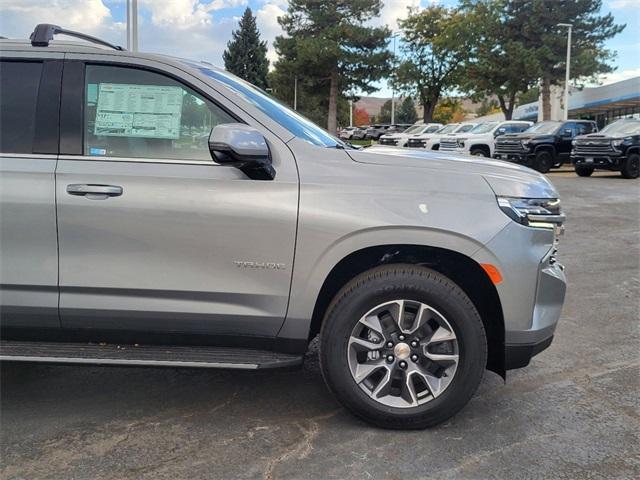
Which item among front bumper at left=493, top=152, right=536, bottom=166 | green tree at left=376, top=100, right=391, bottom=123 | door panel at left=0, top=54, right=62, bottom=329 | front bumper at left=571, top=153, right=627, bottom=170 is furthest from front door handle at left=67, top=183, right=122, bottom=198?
green tree at left=376, top=100, right=391, bottom=123

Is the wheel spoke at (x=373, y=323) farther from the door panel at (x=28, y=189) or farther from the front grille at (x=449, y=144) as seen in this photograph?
the front grille at (x=449, y=144)

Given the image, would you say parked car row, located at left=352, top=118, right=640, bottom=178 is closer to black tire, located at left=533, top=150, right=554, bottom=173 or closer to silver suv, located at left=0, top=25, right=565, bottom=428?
black tire, located at left=533, top=150, right=554, bottom=173

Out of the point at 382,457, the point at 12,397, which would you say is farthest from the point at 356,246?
the point at 12,397

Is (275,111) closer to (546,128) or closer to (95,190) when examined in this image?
(95,190)

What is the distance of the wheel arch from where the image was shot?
317 centimetres

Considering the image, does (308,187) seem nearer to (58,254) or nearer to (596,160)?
(58,254)

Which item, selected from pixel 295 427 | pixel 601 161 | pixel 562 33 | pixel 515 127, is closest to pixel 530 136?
pixel 601 161

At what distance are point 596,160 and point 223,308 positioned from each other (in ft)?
56.8

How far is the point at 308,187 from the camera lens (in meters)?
3.10

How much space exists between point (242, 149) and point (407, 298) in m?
1.11

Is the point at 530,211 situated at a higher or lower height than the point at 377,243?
higher

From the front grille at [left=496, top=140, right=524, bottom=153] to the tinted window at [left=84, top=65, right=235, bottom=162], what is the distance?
1792 cm

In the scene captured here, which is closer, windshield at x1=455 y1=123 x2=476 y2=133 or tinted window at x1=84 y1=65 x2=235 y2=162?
tinted window at x1=84 y1=65 x2=235 y2=162

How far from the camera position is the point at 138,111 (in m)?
3.25
